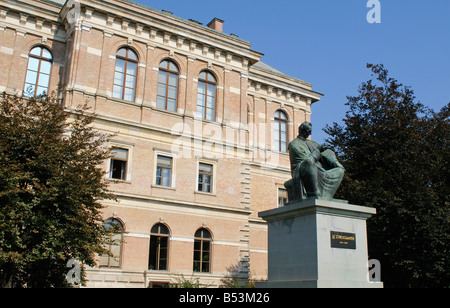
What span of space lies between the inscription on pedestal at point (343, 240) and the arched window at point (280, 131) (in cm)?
2269

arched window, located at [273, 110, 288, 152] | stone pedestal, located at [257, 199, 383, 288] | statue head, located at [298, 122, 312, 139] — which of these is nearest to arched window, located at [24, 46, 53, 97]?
arched window, located at [273, 110, 288, 152]

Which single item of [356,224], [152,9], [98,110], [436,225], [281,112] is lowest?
[356,224]

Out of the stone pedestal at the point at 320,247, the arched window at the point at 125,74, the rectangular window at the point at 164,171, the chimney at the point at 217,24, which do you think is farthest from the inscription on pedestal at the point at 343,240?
the chimney at the point at 217,24

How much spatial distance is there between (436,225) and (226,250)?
36.0ft

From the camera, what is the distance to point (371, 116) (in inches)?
957

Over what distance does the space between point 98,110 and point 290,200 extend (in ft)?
51.8

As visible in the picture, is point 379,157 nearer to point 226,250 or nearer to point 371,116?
point 371,116

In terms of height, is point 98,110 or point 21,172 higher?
point 98,110

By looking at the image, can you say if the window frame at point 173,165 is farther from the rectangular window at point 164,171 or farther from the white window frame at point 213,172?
the white window frame at point 213,172

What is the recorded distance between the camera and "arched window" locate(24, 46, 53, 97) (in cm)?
2470
